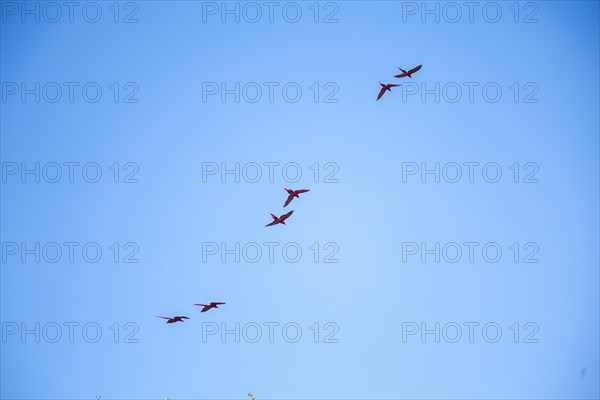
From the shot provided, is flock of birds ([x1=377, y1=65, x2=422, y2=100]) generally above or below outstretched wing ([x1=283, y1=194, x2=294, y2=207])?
above

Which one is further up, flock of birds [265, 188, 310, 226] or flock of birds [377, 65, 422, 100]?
flock of birds [377, 65, 422, 100]

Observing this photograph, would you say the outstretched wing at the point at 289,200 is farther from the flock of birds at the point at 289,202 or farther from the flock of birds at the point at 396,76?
→ the flock of birds at the point at 396,76

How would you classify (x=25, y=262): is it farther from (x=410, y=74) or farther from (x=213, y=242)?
(x=410, y=74)

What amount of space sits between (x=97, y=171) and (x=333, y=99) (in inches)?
179

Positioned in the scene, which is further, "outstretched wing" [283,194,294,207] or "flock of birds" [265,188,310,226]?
"outstretched wing" [283,194,294,207]

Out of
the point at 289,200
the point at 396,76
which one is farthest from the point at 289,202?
the point at 396,76

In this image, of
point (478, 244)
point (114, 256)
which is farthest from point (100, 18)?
point (478, 244)

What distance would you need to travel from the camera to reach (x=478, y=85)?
858 centimetres

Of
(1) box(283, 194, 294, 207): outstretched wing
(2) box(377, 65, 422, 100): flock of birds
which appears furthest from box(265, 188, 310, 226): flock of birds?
(2) box(377, 65, 422, 100): flock of birds

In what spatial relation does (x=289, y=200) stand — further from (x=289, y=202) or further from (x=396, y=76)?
(x=396, y=76)

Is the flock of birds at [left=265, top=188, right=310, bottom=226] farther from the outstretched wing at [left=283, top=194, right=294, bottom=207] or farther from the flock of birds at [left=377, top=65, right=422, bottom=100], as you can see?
the flock of birds at [left=377, top=65, right=422, bottom=100]

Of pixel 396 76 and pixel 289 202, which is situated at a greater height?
pixel 396 76

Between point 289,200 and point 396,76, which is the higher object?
point 396,76

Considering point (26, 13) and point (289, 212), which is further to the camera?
point (26, 13)
